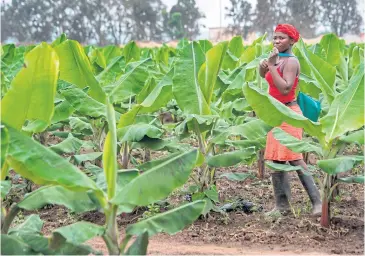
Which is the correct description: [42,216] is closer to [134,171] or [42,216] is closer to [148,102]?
[148,102]

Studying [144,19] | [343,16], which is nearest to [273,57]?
[343,16]

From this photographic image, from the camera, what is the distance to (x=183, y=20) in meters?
51.4

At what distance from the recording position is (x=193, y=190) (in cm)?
484

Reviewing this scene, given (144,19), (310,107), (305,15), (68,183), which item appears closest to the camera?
(68,183)

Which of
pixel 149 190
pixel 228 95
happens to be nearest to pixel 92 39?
pixel 228 95

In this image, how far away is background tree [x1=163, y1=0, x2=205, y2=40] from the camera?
50.4 m

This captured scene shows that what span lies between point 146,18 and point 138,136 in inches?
1835

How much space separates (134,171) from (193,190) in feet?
5.71

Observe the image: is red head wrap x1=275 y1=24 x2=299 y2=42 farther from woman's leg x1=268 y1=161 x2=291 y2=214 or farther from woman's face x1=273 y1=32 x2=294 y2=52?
woman's leg x1=268 y1=161 x2=291 y2=214

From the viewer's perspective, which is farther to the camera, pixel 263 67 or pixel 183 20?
pixel 183 20

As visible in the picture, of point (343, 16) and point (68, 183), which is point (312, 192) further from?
point (343, 16)

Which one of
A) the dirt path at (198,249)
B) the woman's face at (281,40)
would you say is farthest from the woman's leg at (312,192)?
the woman's face at (281,40)

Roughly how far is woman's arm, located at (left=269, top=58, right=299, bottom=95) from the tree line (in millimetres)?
36542

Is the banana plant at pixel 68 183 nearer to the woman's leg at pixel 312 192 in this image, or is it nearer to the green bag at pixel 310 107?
the woman's leg at pixel 312 192
